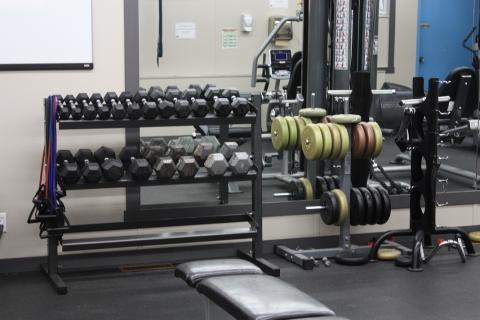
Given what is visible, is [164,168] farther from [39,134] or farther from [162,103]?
[39,134]

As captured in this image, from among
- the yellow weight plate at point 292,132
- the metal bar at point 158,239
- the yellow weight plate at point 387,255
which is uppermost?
the yellow weight plate at point 292,132

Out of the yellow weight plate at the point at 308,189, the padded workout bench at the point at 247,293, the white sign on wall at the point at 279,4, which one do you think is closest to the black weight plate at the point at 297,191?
the yellow weight plate at the point at 308,189

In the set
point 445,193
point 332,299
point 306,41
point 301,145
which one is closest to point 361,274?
point 332,299

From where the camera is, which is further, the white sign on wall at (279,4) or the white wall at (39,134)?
the white sign on wall at (279,4)

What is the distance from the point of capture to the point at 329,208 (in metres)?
5.16

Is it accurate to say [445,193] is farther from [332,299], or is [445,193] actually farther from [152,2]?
[152,2]

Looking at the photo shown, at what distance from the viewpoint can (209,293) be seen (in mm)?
2947

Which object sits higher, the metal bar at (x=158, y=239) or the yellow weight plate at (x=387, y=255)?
the metal bar at (x=158, y=239)

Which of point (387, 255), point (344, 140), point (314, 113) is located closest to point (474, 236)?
point (387, 255)

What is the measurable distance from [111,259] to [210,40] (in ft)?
5.78

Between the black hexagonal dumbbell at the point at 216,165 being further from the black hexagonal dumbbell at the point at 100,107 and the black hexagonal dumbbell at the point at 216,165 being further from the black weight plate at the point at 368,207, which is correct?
the black weight plate at the point at 368,207

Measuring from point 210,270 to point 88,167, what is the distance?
5.27 feet

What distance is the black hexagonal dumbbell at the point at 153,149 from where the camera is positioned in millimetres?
4855

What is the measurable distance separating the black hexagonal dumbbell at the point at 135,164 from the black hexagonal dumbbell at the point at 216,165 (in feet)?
1.19
